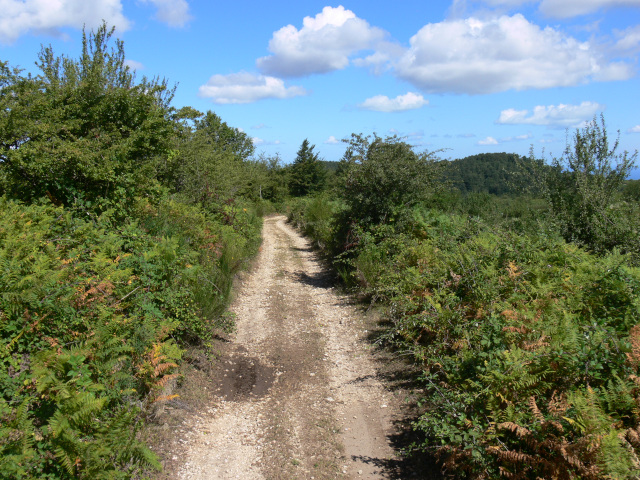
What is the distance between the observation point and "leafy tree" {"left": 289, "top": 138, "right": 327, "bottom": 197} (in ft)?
136

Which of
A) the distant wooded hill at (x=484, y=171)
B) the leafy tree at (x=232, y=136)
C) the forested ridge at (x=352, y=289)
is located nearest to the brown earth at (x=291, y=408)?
the forested ridge at (x=352, y=289)

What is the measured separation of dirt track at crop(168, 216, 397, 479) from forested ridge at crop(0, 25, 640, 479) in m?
0.55

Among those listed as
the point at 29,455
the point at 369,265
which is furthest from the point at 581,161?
the point at 29,455

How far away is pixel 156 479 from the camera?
372 centimetres

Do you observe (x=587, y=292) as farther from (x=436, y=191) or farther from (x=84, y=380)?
(x=436, y=191)

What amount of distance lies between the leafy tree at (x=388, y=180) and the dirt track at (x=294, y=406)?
2577 millimetres

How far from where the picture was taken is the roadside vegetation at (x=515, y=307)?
3.12 metres

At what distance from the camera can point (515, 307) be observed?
517 centimetres

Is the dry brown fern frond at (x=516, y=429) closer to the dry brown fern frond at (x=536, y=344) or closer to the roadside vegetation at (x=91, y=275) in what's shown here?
the dry brown fern frond at (x=536, y=344)

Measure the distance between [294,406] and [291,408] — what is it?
58 millimetres

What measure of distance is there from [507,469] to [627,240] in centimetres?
673

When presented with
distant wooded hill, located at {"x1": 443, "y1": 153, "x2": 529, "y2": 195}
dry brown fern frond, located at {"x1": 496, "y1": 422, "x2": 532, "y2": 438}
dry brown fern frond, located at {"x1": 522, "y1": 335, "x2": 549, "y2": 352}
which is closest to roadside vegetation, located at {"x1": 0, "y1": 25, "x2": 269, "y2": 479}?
dry brown fern frond, located at {"x1": 496, "y1": 422, "x2": 532, "y2": 438}

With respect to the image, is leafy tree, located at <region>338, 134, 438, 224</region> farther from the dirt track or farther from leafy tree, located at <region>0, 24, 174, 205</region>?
leafy tree, located at <region>0, 24, 174, 205</region>

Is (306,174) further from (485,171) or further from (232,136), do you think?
(485,171)
